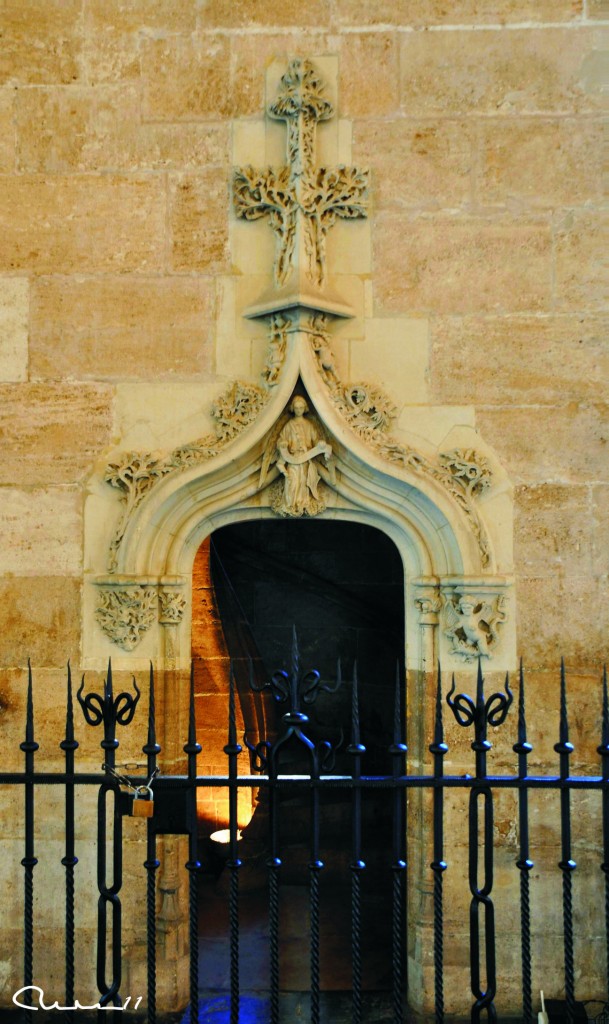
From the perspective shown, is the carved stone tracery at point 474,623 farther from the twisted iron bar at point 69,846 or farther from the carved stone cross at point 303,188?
the twisted iron bar at point 69,846

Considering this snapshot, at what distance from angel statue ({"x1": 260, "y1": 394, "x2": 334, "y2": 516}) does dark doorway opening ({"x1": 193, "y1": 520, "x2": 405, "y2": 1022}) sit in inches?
39.4

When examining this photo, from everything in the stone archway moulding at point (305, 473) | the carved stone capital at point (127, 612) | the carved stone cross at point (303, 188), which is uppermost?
the carved stone cross at point (303, 188)

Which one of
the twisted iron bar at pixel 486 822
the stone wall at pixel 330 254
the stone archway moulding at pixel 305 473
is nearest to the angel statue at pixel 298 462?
the stone archway moulding at pixel 305 473

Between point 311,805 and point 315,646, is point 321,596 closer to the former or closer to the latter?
point 315,646

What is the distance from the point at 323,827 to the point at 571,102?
4.24 m

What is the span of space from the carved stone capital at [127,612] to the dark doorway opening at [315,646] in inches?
44.1

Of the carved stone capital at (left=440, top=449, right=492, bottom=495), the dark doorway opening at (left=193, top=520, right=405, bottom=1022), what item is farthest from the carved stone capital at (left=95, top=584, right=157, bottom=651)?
the carved stone capital at (left=440, top=449, right=492, bottom=495)

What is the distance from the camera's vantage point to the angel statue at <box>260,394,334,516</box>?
15.8ft

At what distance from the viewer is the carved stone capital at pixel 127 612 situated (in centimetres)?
480

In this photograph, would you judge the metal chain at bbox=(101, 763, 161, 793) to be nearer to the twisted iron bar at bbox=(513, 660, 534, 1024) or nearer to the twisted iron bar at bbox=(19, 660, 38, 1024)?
the twisted iron bar at bbox=(19, 660, 38, 1024)

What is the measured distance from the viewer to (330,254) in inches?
193

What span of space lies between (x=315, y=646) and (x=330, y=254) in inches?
91.9

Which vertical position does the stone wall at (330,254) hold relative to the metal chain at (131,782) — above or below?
above

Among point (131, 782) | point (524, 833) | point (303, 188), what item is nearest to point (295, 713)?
point (131, 782)
